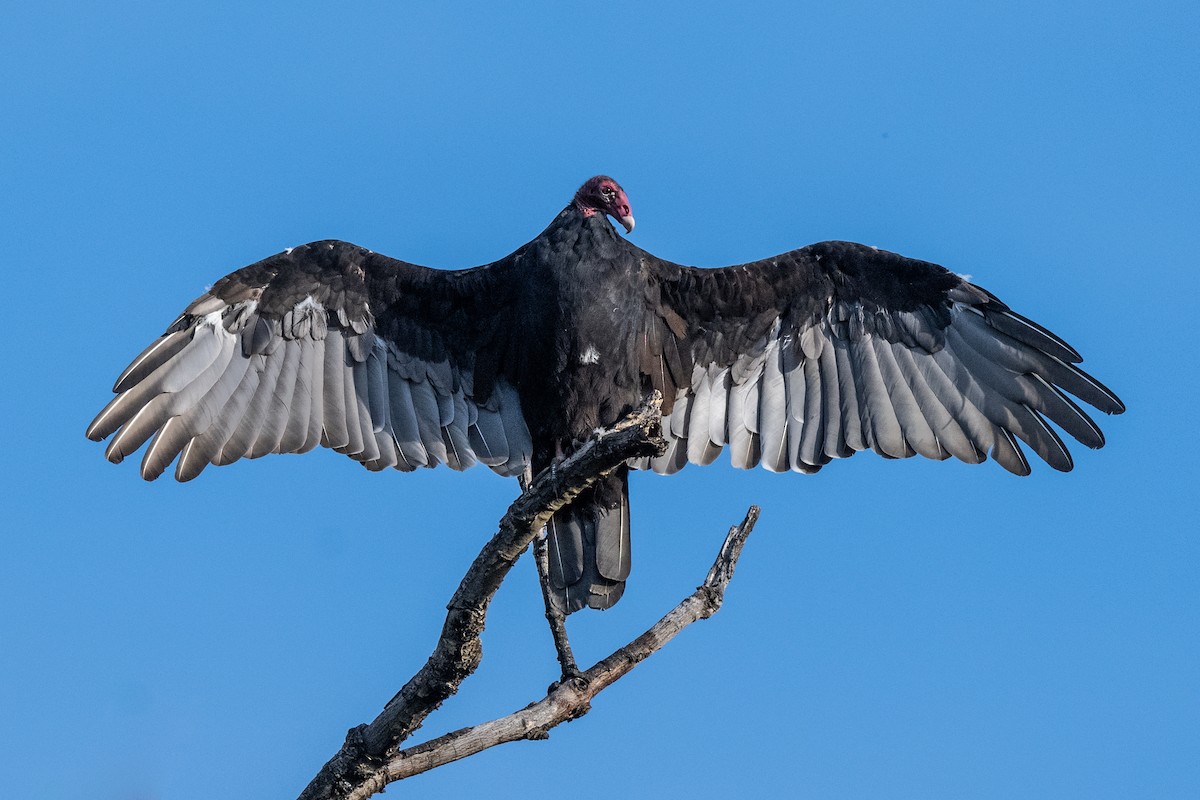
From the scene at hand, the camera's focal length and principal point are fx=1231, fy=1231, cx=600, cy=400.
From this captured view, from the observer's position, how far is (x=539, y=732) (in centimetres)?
411

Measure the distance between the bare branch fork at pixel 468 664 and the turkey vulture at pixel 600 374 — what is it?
122cm

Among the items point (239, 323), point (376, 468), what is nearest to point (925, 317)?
point (376, 468)

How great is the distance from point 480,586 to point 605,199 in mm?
2206

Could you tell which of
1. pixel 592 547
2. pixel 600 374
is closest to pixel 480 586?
pixel 592 547

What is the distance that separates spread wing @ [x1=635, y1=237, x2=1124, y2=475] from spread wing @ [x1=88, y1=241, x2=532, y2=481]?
2.56 feet

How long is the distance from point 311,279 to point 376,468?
906 mm

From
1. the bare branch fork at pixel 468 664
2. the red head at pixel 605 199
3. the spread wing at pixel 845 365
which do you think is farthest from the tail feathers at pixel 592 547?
the red head at pixel 605 199

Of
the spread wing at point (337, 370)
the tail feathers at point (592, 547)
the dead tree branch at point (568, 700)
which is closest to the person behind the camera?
the dead tree branch at point (568, 700)

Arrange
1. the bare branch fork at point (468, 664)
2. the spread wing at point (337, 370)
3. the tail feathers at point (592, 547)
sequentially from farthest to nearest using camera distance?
1. the spread wing at point (337, 370)
2. the tail feathers at point (592, 547)
3. the bare branch fork at point (468, 664)

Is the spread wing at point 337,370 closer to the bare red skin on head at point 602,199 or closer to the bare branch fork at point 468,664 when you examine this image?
the bare red skin on head at point 602,199

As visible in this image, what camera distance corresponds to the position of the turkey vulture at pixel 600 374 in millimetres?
5188

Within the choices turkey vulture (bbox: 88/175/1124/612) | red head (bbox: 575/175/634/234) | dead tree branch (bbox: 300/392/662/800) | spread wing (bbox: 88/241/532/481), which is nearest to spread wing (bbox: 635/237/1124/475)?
turkey vulture (bbox: 88/175/1124/612)

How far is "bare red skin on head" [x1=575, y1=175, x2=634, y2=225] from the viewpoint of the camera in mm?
5445

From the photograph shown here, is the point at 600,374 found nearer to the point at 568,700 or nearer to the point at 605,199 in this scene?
the point at 605,199
